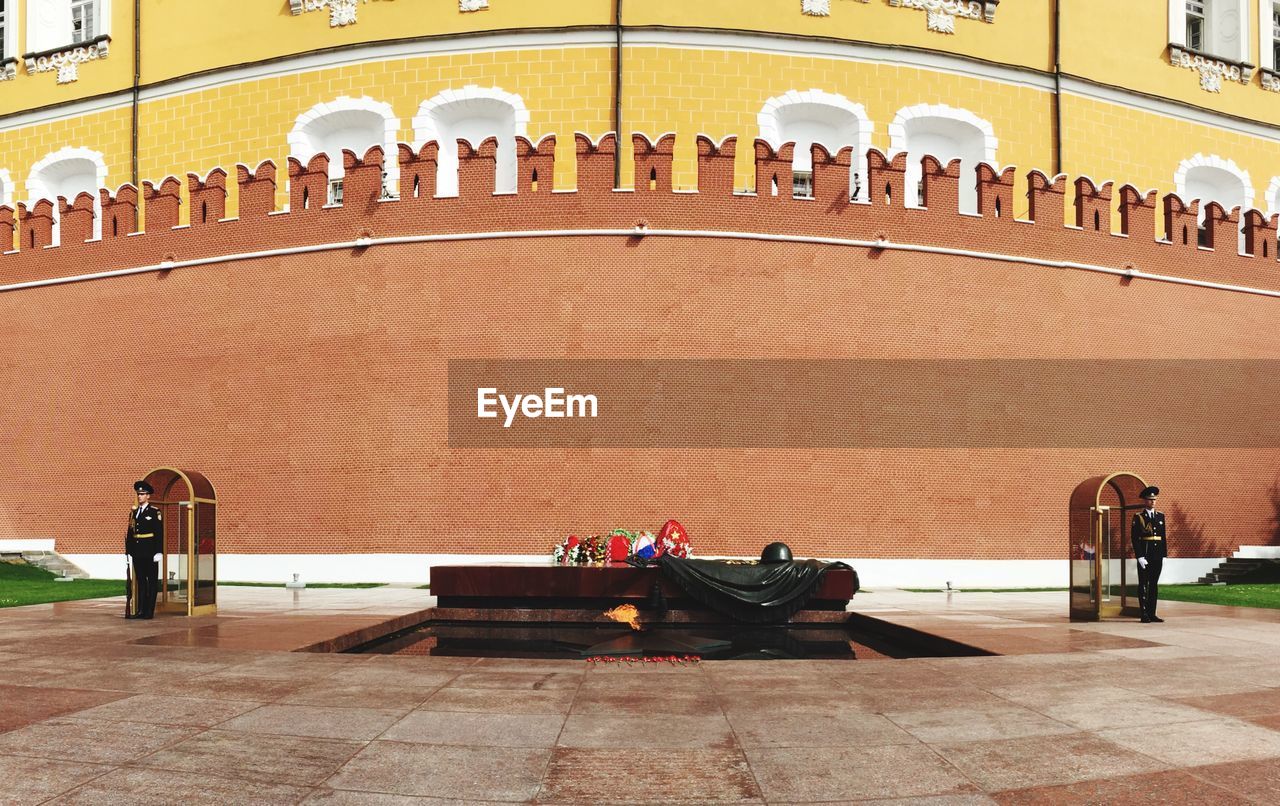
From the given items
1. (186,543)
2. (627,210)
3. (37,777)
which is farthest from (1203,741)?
(627,210)

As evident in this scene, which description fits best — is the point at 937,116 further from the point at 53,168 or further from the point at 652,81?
the point at 53,168

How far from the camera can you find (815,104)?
15930 millimetres

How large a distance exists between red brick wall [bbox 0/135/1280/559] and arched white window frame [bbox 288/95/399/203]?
90.0 inches

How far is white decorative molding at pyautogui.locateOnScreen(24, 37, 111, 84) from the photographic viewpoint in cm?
1828

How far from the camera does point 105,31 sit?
1822 cm

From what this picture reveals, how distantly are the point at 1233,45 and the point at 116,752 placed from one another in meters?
20.8

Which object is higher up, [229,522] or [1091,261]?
[1091,261]

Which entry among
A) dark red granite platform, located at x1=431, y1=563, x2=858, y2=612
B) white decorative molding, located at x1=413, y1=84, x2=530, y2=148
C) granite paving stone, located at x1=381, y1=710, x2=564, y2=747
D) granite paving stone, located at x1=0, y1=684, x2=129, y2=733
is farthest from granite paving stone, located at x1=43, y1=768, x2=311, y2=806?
white decorative molding, located at x1=413, y1=84, x2=530, y2=148

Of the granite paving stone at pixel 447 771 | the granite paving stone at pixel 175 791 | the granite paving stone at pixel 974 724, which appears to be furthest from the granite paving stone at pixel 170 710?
the granite paving stone at pixel 974 724

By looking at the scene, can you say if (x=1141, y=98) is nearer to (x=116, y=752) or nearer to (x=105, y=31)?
(x=105, y=31)

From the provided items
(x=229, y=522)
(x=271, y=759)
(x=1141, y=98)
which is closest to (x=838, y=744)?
(x=271, y=759)

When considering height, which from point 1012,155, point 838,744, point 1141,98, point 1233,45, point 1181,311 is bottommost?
point 838,744

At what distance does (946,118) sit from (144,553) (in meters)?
12.6

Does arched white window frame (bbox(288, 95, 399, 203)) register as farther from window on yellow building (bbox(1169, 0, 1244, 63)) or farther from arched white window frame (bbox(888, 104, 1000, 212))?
window on yellow building (bbox(1169, 0, 1244, 63))
